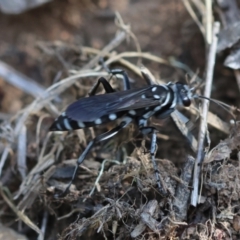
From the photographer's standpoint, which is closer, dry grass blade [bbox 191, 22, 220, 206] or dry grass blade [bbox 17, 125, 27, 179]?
dry grass blade [bbox 191, 22, 220, 206]

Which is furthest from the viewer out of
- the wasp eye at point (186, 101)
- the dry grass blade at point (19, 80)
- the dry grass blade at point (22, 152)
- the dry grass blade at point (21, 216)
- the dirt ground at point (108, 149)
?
the dry grass blade at point (19, 80)

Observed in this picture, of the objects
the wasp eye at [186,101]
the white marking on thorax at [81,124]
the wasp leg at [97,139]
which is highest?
the white marking on thorax at [81,124]

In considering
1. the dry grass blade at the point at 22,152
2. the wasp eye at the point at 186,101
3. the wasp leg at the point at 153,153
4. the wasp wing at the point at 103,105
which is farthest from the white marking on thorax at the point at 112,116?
the dry grass blade at the point at 22,152

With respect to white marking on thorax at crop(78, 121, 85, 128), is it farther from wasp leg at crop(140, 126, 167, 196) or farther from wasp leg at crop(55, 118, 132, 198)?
wasp leg at crop(140, 126, 167, 196)

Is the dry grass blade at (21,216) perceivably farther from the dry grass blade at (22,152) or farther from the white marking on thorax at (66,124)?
the white marking on thorax at (66,124)

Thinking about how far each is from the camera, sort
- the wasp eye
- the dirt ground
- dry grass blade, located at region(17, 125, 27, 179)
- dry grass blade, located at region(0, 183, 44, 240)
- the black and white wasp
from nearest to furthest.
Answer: the dirt ground
the black and white wasp
dry grass blade, located at region(0, 183, 44, 240)
the wasp eye
dry grass blade, located at region(17, 125, 27, 179)

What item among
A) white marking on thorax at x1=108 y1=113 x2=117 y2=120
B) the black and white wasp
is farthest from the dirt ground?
white marking on thorax at x1=108 y1=113 x2=117 y2=120

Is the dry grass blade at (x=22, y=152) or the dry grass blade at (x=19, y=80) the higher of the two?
the dry grass blade at (x=19, y=80)
